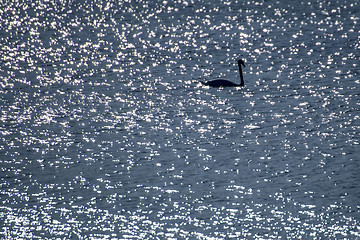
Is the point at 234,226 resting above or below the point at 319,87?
below

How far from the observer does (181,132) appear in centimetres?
2998

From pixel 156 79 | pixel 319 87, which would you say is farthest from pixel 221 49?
pixel 319 87

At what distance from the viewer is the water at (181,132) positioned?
21.6 metres

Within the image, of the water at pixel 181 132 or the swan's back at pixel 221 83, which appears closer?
the water at pixel 181 132

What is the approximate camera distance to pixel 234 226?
68.5 feet

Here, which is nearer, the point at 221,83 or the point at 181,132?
the point at 181,132

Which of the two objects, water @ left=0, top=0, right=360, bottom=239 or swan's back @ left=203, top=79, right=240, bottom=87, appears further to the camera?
swan's back @ left=203, top=79, right=240, bottom=87

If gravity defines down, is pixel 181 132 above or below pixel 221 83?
below

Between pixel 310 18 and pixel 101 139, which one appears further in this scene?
pixel 310 18

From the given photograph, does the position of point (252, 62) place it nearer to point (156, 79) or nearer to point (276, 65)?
point (276, 65)

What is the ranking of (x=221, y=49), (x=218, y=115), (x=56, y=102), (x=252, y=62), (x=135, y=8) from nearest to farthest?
(x=218, y=115)
(x=56, y=102)
(x=252, y=62)
(x=221, y=49)
(x=135, y=8)

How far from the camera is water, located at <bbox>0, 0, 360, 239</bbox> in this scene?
21.6 m

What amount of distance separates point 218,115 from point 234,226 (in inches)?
455

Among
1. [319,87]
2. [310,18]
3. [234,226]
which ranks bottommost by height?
[234,226]
